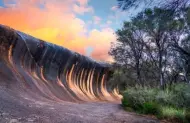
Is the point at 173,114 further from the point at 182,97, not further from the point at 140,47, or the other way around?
the point at 140,47

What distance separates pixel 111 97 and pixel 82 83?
9.16 meters

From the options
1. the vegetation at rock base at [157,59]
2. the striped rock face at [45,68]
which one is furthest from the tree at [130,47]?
the striped rock face at [45,68]

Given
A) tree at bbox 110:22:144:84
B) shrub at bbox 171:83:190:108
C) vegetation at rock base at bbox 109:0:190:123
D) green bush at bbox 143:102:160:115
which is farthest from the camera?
tree at bbox 110:22:144:84

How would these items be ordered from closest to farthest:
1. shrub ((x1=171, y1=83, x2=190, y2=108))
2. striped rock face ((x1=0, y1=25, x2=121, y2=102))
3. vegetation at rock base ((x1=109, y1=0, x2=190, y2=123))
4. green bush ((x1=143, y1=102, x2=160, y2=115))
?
vegetation at rock base ((x1=109, y1=0, x2=190, y2=123)) → shrub ((x1=171, y1=83, x2=190, y2=108)) → green bush ((x1=143, y1=102, x2=160, y2=115)) → striped rock face ((x1=0, y1=25, x2=121, y2=102))

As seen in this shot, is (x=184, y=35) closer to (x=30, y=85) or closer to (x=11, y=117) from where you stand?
(x=30, y=85)

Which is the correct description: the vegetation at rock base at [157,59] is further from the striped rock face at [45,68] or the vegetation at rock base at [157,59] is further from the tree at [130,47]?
the striped rock face at [45,68]

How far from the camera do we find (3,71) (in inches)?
681

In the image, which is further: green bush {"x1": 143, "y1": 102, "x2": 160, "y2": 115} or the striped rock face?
the striped rock face

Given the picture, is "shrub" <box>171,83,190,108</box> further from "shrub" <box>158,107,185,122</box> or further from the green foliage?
"shrub" <box>158,107,185,122</box>

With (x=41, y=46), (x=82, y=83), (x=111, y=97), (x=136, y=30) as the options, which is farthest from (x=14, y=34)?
(x=111, y=97)

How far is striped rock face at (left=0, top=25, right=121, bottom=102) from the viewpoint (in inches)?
742

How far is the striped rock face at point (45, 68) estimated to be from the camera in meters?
18.8

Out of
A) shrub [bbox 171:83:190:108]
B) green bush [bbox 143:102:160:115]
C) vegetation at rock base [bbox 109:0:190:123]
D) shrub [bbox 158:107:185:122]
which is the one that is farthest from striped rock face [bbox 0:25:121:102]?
shrub [bbox 171:83:190:108]

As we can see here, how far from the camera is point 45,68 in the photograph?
25031 millimetres
